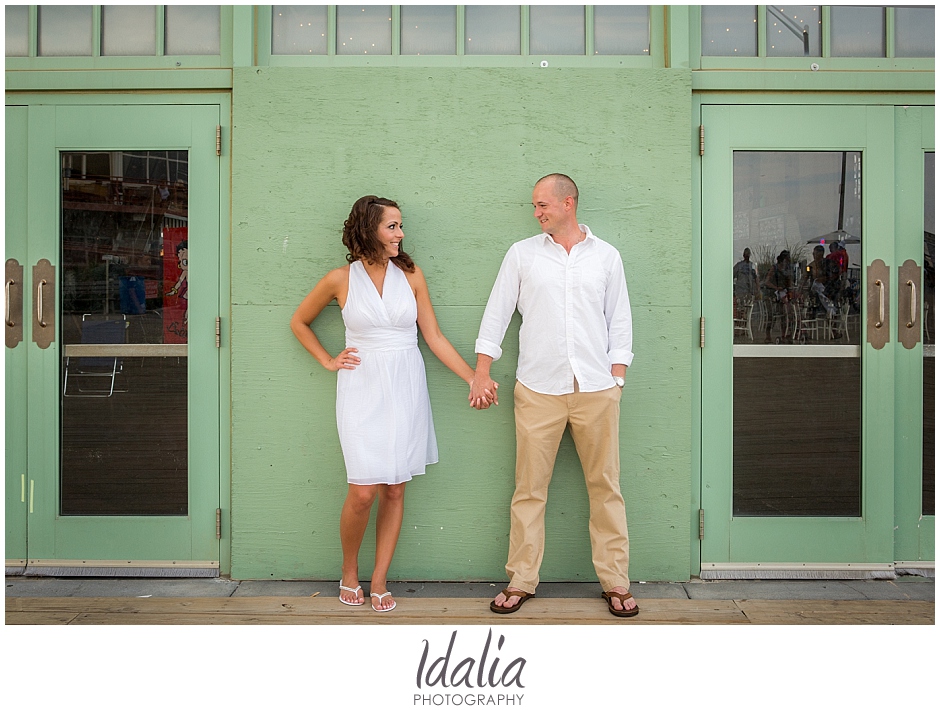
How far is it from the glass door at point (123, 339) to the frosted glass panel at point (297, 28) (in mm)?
477

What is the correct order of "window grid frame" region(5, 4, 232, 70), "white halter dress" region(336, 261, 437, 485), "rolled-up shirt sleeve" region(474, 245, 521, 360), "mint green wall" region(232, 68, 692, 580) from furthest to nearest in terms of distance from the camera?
"window grid frame" region(5, 4, 232, 70) < "mint green wall" region(232, 68, 692, 580) < "rolled-up shirt sleeve" region(474, 245, 521, 360) < "white halter dress" region(336, 261, 437, 485)

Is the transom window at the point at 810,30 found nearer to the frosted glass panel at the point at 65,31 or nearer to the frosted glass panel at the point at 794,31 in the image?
the frosted glass panel at the point at 794,31

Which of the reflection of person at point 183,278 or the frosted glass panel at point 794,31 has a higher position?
the frosted glass panel at point 794,31

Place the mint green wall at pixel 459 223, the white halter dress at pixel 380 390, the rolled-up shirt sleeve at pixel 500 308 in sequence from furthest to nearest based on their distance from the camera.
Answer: the mint green wall at pixel 459 223 → the rolled-up shirt sleeve at pixel 500 308 → the white halter dress at pixel 380 390

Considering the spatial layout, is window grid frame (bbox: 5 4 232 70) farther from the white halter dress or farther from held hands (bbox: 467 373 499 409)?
held hands (bbox: 467 373 499 409)

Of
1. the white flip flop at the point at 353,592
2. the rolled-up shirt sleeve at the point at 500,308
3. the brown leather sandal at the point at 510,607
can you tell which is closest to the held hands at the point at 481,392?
the rolled-up shirt sleeve at the point at 500,308

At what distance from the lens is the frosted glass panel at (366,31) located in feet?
12.4

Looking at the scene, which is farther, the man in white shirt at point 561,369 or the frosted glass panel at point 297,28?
the frosted glass panel at point 297,28

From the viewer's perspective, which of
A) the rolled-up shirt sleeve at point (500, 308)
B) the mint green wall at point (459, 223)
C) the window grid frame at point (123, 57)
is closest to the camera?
the rolled-up shirt sleeve at point (500, 308)

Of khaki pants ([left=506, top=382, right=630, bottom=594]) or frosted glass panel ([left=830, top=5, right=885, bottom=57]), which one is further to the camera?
frosted glass panel ([left=830, top=5, right=885, bottom=57])

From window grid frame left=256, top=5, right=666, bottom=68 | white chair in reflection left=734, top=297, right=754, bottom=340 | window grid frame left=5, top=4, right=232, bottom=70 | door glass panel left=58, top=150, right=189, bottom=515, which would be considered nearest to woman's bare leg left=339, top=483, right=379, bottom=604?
door glass panel left=58, top=150, right=189, bottom=515

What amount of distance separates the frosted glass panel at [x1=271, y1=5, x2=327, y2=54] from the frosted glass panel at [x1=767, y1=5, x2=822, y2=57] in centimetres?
227

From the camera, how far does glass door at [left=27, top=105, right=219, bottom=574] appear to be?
12.4 feet

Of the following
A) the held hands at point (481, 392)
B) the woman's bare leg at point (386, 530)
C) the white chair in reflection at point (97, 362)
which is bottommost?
the woman's bare leg at point (386, 530)
